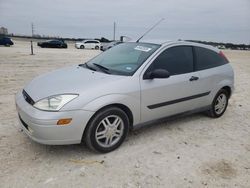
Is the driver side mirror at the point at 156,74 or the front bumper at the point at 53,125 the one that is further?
the driver side mirror at the point at 156,74

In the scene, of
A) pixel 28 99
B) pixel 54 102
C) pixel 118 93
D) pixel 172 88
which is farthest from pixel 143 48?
pixel 28 99

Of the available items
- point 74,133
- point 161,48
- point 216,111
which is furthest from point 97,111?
point 216,111

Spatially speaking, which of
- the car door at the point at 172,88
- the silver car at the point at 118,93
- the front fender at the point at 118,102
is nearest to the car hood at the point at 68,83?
the silver car at the point at 118,93

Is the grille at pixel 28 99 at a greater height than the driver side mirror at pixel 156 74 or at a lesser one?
lesser

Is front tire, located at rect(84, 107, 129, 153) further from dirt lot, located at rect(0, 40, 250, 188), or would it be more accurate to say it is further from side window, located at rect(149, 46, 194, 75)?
side window, located at rect(149, 46, 194, 75)

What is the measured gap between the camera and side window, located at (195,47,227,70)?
4.67m

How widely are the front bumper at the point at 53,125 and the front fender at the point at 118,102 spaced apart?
9 cm

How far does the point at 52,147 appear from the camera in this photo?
3.63m

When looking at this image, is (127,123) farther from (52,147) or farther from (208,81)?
(208,81)

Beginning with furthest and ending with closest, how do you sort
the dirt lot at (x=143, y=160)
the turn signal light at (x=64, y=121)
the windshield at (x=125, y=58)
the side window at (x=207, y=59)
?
1. the side window at (x=207, y=59)
2. the windshield at (x=125, y=58)
3. the turn signal light at (x=64, y=121)
4. the dirt lot at (x=143, y=160)

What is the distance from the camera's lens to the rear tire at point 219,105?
509 centimetres

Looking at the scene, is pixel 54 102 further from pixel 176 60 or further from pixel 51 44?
pixel 51 44

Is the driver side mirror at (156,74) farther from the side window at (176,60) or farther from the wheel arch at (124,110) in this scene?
the wheel arch at (124,110)

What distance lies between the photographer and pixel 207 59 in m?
4.88
